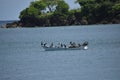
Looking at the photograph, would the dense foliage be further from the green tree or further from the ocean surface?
the ocean surface

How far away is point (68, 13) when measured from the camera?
595 feet

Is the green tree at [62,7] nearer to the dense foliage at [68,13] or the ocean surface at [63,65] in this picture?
the dense foliage at [68,13]

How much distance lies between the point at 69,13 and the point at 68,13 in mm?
905

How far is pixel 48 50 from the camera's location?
272 ft

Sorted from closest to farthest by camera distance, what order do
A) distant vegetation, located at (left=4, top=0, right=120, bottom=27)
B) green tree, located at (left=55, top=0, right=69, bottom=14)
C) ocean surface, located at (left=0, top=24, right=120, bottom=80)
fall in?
1. ocean surface, located at (left=0, top=24, right=120, bottom=80)
2. distant vegetation, located at (left=4, top=0, right=120, bottom=27)
3. green tree, located at (left=55, top=0, right=69, bottom=14)

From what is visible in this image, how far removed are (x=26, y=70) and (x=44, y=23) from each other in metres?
120

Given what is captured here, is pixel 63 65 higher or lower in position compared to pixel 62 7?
lower

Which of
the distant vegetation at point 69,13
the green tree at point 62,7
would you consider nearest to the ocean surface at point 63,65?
the distant vegetation at point 69,13

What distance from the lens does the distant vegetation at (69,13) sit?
172000mm

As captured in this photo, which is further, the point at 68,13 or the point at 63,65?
the point at 68,13

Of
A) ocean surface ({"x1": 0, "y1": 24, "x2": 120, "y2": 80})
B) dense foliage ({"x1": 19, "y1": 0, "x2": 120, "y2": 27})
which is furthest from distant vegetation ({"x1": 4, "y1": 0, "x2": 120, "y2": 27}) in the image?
ocean surface ({"x1": 0, "y1": 24, "x2": 120, "y2": 80})

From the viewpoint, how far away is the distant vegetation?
172 metres

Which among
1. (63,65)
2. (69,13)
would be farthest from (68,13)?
(63,65)

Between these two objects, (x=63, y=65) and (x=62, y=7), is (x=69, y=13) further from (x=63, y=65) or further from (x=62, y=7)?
(x=63, y=65)
